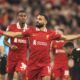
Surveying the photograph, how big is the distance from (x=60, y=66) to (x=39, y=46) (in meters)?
2.85

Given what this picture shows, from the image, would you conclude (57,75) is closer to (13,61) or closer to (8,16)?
(13,61)

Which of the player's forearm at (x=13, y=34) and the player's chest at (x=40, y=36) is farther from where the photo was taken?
the player's chest at (x=40, y=36)

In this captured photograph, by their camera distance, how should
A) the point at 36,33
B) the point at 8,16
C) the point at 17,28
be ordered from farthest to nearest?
1. the point at 8,16
2. the point at 17,28
3. the point at 36,33

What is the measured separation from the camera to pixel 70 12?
2916 centimetres

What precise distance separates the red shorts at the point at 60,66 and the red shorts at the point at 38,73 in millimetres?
2545

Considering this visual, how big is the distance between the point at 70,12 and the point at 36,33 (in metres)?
12.8

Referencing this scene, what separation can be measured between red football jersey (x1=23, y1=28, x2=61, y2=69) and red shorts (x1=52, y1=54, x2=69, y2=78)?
265cm

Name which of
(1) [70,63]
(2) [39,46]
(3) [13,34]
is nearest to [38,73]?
(2) [39,46]

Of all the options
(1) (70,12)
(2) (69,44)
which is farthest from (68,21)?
(2) (69,44)

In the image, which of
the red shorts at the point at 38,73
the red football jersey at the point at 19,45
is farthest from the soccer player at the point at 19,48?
the red shorts at the point at 38,73

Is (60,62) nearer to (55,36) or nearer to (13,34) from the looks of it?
(55,36)

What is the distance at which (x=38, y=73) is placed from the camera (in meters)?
16.5

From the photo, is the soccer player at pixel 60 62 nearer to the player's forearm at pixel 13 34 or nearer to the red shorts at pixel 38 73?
the red shorts at pixel 38 73

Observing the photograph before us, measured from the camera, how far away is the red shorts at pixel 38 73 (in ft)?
53.5
